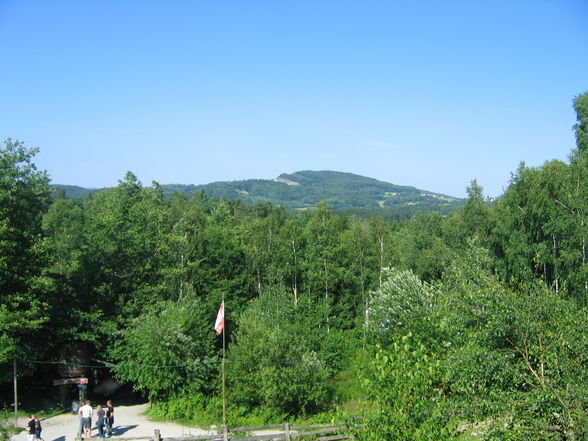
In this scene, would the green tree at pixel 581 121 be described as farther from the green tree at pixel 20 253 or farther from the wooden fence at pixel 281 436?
the green tree at pixel 20 253

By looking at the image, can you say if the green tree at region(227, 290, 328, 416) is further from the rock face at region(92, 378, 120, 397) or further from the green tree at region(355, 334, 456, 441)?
the green tree at region(355, 334, 456, 441)

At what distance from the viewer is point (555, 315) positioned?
37.6 ft

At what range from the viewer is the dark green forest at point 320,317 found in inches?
432

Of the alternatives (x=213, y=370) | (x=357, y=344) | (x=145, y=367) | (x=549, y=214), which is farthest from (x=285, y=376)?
(x=549, y=214)

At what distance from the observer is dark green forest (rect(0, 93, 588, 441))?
36.0 feet

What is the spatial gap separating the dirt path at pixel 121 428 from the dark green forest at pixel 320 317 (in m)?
1.12

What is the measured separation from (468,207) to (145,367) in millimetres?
32201

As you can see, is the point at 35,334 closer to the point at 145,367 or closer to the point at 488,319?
the point at 145,367

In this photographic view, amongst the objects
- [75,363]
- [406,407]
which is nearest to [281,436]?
[406,407]

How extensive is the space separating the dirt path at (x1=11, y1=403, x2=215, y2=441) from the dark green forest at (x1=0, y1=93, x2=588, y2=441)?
44.0 inches

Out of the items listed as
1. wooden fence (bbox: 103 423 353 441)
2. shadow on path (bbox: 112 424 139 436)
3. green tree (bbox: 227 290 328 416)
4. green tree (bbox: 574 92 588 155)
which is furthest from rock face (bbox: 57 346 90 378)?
green tree (bbox: 574 92 588 155)

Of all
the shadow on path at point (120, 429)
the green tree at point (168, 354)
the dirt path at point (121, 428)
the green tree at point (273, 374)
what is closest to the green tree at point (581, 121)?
the green tree at point (273, 374)

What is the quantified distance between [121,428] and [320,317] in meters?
16.9

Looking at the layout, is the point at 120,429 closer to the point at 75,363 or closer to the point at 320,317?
the point at 75,363
